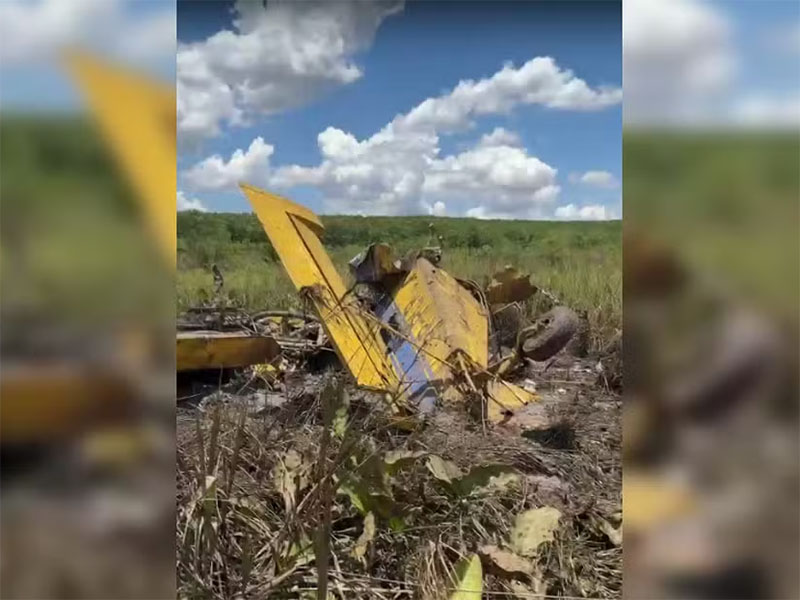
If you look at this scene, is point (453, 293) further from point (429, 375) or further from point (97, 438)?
point (97, 438)

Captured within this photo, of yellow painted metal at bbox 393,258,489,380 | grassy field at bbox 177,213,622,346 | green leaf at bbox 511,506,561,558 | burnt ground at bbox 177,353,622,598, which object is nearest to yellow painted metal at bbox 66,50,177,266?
burnt ground at bbox 177,353,622,598

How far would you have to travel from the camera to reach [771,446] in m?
0.96

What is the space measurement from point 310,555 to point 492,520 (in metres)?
0.44

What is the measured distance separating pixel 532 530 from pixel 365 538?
380 mm

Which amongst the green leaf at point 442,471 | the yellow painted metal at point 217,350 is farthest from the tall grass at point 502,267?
the green leaf at point 442,471

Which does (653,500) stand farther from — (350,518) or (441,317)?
(441,317)

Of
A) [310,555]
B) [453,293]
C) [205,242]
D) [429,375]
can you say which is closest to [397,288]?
[453,293]

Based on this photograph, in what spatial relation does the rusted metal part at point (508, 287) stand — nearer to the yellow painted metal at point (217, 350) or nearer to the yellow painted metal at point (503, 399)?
the yellow painted metal at point (503, 399)

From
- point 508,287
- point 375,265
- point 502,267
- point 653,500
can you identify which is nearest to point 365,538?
point 653,500

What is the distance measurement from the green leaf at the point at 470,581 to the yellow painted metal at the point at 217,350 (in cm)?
111

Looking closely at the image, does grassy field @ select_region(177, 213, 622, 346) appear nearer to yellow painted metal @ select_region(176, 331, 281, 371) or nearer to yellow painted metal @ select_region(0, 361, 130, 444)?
yellow painted metal @ select_region(176, 331, 281, 371)

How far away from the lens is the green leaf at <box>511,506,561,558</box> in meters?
1.77

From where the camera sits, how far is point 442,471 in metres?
1.89

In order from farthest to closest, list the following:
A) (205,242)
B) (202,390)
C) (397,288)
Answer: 1. (205,242)
2. (397,288)
3. (202,390)
